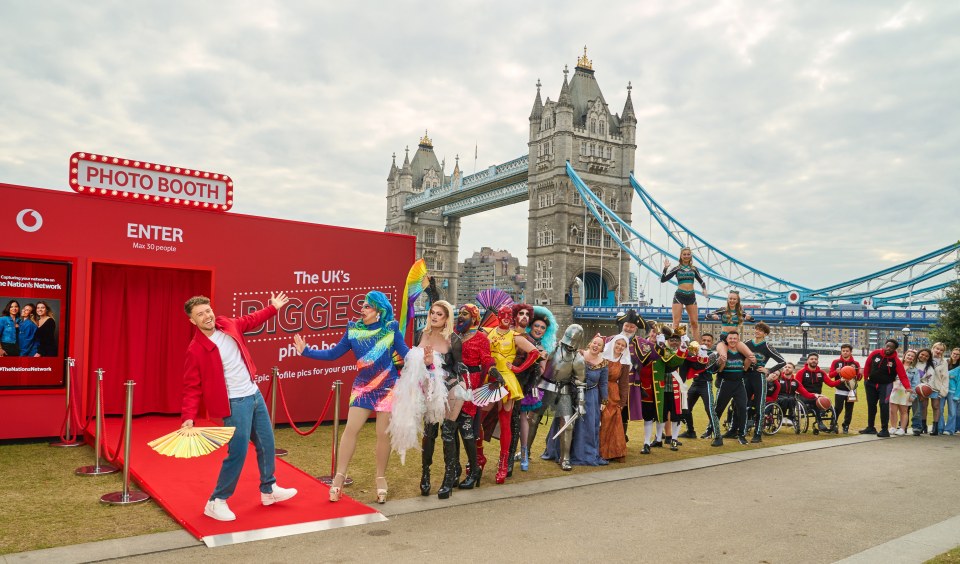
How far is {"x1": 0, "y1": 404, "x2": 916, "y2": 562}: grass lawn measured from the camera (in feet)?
16.1

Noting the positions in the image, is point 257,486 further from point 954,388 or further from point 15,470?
point 954,388

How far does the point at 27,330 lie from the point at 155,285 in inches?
71.8

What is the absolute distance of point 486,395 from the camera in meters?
6.50

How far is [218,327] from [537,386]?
3.62 m

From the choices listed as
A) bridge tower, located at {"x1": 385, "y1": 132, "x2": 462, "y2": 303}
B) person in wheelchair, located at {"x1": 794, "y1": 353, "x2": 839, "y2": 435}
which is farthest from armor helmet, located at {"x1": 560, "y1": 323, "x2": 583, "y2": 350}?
bridge tower, located at {"x1": 385, "y1": 132, "x2": 462, "y2": 303}

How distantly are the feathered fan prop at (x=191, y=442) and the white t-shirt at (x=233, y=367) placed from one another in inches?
16.6

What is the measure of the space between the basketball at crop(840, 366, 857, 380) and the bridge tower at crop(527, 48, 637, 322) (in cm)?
5283

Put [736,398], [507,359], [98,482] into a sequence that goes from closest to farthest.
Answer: [98,482] < [507,359] < [736,398]

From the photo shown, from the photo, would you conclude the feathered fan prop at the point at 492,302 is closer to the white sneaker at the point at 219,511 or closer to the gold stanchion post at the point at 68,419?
the white sneaker at the point at 219,511

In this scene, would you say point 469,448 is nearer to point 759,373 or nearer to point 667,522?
point 667,522

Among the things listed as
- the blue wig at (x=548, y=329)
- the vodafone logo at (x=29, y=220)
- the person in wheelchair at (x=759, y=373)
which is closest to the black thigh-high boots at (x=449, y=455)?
the blue wig at (x=548, y=329)

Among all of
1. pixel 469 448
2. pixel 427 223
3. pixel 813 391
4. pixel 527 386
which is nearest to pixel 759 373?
pixel 813 391

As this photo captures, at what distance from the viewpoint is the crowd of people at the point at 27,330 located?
25.6 feet

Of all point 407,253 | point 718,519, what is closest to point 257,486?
point 718,519
